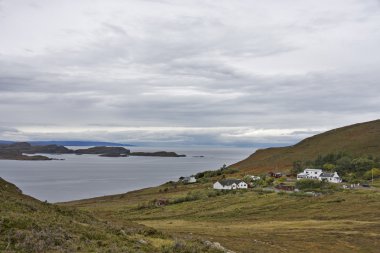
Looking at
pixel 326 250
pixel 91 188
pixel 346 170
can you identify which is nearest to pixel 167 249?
pixel 326 250

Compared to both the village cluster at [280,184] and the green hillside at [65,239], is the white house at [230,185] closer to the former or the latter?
the village cluster at [280,184]

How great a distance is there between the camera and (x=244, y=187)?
99.6 m

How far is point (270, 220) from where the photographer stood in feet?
168

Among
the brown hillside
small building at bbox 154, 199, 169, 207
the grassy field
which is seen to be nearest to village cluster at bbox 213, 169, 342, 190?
the grassy field

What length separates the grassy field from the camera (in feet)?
105

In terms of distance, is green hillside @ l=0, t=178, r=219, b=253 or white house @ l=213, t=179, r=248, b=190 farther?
white house @ l=213, t=179, r=248, b=190

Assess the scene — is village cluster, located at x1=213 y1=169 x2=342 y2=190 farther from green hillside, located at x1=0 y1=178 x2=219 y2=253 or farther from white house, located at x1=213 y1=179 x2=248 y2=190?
green hillside, located at x1=0 y1=178 x2=219 y2=253

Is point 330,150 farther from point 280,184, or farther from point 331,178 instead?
point 280,184

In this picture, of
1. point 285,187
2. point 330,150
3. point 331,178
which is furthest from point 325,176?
point 330,150

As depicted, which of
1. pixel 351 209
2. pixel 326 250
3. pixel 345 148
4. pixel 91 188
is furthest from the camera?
pixel 345 148

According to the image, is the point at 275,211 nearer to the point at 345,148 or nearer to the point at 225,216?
the point at 225,216

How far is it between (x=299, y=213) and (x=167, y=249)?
43492 mm

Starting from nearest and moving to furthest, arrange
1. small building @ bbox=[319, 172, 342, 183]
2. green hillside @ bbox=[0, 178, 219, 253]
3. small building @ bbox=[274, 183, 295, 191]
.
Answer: green hillside @ bbox=[0, 178, 219, 253] → small building @ bbox=[274, 183, 295, 191] → small building @ bbox=[319, 172, 342, 183]

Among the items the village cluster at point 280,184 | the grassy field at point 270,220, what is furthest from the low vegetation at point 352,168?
the grassy field at point 270,220
